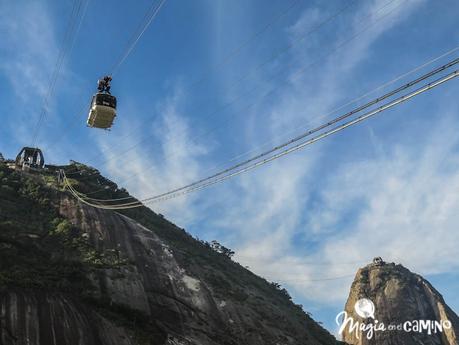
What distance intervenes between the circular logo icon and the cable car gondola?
114680 mm

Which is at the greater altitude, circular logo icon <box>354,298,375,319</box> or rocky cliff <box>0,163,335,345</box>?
circular logo icon <box>354,298,375,319</box>

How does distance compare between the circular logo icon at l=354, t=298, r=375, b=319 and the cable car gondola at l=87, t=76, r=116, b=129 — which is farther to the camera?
the circular logo icon at l=354, t=298, r=375, b=319

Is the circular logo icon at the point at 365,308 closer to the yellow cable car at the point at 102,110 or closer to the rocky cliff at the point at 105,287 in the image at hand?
the rocky cliff at the point at 105,287

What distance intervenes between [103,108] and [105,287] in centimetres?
1913

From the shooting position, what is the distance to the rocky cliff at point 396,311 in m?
118

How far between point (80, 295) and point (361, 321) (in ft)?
377

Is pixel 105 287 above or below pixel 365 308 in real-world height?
below

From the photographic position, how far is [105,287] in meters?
40.9

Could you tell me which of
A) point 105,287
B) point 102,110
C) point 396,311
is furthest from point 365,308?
point 102,110

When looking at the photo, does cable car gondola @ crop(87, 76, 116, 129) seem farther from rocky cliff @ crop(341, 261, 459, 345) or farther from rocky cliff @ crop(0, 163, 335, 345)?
rocky cliff @ crop(341, 261, 459, 345)

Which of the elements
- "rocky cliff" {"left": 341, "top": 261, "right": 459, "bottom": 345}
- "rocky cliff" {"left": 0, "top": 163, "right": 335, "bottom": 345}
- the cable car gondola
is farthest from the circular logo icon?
the cable car gondola

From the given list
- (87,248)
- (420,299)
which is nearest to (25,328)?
(87,248)

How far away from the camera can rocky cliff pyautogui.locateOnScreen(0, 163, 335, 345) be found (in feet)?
105

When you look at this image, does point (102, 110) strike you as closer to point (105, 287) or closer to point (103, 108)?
point (103, 108)
